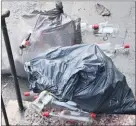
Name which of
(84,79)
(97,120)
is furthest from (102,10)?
(97,120)

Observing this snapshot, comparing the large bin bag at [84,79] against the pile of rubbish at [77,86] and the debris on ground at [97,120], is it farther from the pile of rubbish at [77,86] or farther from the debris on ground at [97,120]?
the debris on ground at [97,120]

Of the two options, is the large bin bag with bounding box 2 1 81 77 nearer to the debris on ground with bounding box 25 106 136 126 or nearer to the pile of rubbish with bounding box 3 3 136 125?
the pile of rubbish with bounding box 3 3 136 125

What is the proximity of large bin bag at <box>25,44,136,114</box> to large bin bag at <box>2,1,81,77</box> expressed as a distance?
0.49m

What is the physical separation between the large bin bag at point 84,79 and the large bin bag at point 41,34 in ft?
1.61

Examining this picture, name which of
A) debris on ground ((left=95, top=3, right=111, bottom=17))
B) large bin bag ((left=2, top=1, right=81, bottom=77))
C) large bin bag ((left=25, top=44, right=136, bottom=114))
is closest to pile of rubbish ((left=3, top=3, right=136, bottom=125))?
large bin bag ((left=25, top=44, right=136, bottom=114))

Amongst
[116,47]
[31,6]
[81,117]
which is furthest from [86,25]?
[81,117]

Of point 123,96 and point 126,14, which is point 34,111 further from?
→ point 126,14

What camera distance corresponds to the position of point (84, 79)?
257cm

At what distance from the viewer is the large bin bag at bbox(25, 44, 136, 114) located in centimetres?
256

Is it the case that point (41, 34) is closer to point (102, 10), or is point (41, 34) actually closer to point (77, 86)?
point (77, 86)

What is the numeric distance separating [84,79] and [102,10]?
205cm

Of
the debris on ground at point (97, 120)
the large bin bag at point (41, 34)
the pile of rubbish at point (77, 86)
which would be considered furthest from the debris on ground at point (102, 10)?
the debris on ground at point (97, 120)

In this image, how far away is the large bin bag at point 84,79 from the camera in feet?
8.40

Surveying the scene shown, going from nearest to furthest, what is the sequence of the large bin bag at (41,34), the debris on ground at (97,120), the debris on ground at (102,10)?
the debris on ground at (97,120) < the large bin bag at (41,34) < the debris on ground at (102,10)
